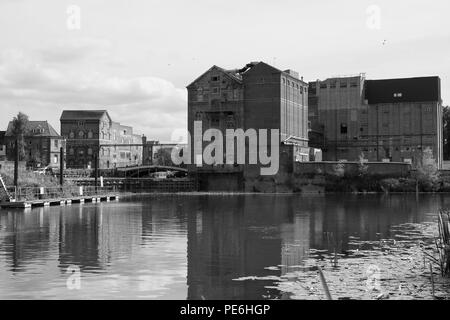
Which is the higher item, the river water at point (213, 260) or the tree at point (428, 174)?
the tree at point (428, 174)

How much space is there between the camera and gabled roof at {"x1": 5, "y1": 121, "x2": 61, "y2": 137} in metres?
130

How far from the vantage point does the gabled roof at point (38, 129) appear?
129875 millimetres

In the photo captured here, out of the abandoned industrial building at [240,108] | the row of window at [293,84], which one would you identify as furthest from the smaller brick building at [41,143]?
the row of window at [293,84]

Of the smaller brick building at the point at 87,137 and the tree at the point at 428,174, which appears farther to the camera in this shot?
the smaller brick building at the point at 87,137

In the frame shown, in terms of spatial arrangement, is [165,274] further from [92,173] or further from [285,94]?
[92,173]

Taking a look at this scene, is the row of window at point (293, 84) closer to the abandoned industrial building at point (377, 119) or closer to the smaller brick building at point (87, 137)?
the abandoned industrial building at point (377, 119)

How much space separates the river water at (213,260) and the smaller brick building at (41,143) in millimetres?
94088

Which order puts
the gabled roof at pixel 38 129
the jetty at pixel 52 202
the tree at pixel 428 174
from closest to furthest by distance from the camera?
the jetty at pixel 52 202, the tree at pixel 428 174, the gabled roof at pixel 38 129

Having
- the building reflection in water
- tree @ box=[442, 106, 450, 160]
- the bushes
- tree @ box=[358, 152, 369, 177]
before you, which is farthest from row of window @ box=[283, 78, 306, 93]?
the building reflection in water

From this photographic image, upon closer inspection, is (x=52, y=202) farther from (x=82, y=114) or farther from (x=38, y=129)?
(x=82, y=114)

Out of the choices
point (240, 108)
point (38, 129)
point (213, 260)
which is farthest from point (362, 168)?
point (213, 260)

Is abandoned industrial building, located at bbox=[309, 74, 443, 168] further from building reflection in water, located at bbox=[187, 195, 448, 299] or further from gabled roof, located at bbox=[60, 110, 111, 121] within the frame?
building reflection in water, located at bbox=[187, 195, 448, 299]

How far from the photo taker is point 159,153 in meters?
159
